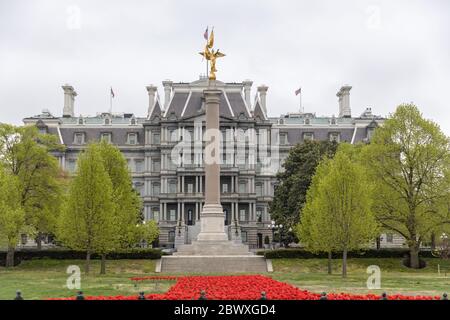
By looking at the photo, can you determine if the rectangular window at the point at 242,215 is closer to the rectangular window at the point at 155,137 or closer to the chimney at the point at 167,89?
the rectangular window at the point at 155,137

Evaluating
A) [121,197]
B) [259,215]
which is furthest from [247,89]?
[121,197]

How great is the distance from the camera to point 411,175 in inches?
1944

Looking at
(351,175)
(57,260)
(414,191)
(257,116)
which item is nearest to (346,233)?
(351,175)

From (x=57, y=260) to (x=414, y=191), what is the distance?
1248 inches

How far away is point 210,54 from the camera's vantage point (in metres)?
50.1

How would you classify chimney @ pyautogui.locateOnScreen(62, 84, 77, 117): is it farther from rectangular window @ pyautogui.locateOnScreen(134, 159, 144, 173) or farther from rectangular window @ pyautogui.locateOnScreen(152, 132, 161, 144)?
rectangular window @ pyautogui.locateOnScreen(152, 132, 161, 144)

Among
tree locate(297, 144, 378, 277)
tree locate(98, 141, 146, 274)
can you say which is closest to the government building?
tree locate(98, 141, 146, 274)

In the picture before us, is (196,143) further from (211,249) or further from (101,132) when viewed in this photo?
(211,249)

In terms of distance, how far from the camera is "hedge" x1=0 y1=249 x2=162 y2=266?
49.2 meters

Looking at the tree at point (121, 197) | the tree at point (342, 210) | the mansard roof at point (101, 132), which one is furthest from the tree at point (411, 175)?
the mansard roof at point (101, 132)

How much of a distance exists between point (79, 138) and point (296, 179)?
140 feet

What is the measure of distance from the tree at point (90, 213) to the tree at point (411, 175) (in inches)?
920

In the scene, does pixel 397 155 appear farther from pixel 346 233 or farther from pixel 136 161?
pixel 136 161

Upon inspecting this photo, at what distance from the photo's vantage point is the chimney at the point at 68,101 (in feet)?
312
